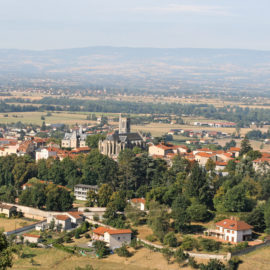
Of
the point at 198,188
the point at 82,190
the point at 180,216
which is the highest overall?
the point at 198,188

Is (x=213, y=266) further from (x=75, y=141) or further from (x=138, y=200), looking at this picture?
(x=75, y=141)

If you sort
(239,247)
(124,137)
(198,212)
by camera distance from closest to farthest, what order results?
(239,247)
(198,212)
(124,137)

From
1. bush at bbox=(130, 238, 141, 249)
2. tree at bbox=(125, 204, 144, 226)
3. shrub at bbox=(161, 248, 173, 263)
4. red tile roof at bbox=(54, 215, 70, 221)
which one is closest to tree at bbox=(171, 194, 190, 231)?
tree at bbox=(125, 204, 144, 226)

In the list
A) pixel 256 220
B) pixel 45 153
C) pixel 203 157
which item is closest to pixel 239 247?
pixel 256 220

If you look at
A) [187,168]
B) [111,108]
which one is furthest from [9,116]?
[187,168]

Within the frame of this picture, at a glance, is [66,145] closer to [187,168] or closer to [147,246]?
[187,168]

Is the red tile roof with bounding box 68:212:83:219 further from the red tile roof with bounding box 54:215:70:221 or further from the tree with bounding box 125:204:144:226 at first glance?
the tree with bounding box 125:204:144:226
